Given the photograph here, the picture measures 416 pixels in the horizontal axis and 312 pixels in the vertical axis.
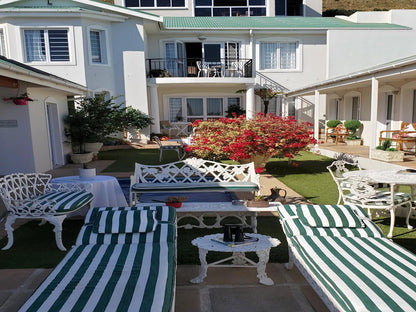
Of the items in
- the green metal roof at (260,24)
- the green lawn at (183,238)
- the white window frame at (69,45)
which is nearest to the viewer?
the green lawn at (183,238)

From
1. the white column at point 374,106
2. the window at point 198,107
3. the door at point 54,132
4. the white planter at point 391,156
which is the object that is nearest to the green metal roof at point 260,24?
the window at point 198,107

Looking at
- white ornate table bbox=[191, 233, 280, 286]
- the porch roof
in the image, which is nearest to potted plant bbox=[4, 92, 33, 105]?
white ornate table bbox=[191, 233, 280, 286]

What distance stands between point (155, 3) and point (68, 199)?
20.9 metres

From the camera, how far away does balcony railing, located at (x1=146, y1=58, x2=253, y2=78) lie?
18328 millimetres

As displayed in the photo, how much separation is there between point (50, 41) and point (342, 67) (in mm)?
15787

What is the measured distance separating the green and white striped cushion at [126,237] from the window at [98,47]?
14.6 m

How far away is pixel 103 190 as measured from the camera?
5.82 m

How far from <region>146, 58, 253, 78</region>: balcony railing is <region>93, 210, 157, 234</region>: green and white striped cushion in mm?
14907

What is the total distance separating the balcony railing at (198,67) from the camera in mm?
18328

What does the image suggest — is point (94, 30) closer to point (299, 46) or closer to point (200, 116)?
point (200, 116)

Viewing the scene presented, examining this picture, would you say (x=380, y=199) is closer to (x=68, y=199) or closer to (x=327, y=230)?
(x=327, y=230)

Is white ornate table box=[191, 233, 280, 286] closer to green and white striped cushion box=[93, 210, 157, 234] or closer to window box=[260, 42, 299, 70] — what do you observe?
green and white striped cushion box=[93, 210, 157, 234]

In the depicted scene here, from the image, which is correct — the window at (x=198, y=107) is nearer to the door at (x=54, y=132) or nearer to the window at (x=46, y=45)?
the window at (x=46, y=45)

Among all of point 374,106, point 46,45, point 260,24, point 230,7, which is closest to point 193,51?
point 260,24
